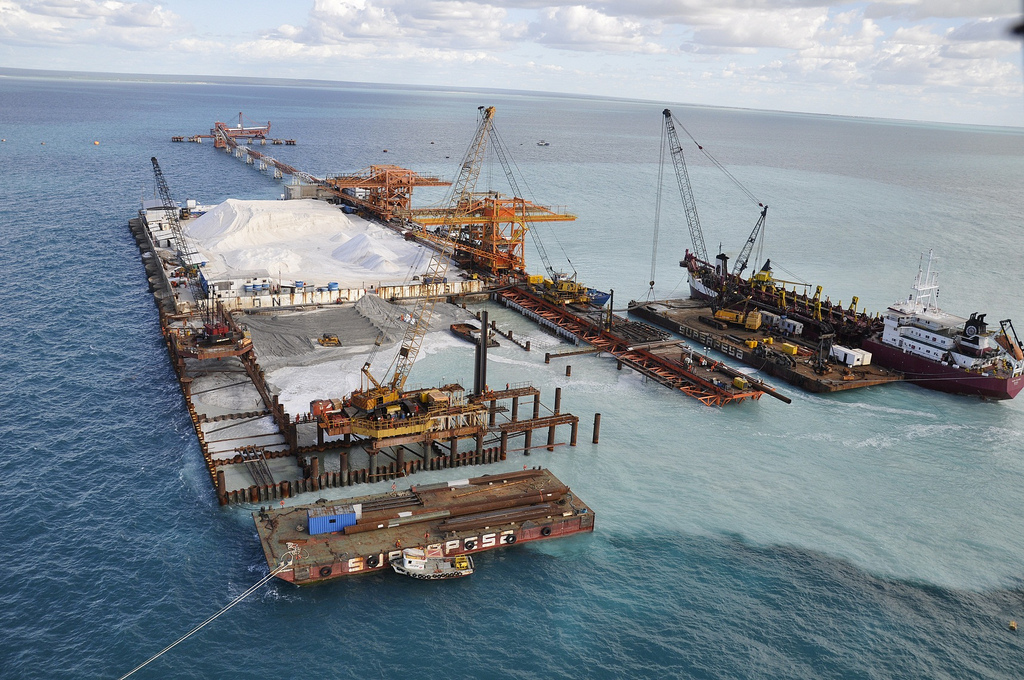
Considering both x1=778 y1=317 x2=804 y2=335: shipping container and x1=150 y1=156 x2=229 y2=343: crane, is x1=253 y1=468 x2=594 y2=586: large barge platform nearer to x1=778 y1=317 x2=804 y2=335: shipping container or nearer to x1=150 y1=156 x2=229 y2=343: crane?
x1=150 y1=156 x2=229 y2=343: crane

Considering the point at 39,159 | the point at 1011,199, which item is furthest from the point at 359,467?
the point at 1011,199

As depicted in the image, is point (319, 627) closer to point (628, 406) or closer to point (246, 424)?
point (246, 424)

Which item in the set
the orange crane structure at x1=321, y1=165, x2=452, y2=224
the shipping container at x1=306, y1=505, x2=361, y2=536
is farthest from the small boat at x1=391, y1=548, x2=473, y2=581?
the orange crane structure at x1=321, y1=165, x2=452, y2=224

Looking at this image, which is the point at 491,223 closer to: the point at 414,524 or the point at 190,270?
Result: the point at 190,270

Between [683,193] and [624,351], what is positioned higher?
[683,193]

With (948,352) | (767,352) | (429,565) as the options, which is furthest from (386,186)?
(429,565)

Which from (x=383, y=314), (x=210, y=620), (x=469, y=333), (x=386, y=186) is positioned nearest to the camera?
(x=210, y=620)
